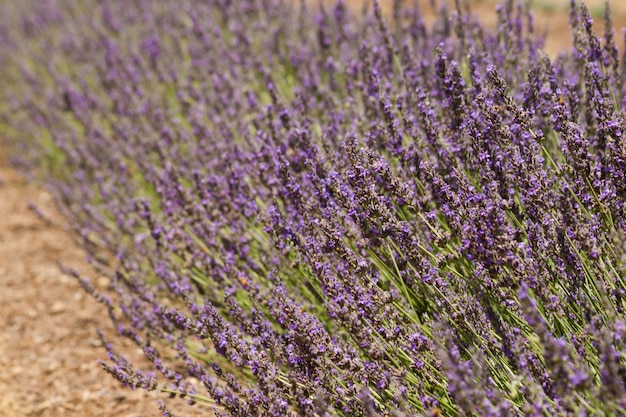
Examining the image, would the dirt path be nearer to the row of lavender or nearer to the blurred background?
the row of lavender

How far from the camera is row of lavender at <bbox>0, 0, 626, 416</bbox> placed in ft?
5.90

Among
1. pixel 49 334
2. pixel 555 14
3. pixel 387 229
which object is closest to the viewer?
pixel 387 229

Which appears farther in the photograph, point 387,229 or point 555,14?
point 555,14

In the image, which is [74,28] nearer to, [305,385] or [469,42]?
[469,42]

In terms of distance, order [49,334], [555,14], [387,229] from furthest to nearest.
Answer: [555,14] < [49,334] < [387,229]

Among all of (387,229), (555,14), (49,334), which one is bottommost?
(49,334)

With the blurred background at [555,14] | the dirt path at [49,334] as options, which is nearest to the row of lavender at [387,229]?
the dirt path at [49,334]

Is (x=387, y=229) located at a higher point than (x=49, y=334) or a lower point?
higher

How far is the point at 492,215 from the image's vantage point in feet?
5.70

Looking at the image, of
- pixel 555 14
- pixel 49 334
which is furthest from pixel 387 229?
pixel 555 14

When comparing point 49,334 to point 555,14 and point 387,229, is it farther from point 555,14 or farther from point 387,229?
point 555,14

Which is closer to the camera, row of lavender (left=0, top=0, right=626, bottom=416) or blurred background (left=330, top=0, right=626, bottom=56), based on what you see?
row of lavender (left=0, top=0, right=626, bottom=416)

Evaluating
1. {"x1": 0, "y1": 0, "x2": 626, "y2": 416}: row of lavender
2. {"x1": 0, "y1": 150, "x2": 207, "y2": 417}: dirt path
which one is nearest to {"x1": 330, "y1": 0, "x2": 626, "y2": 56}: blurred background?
{"x1": 0, "y1": 0, "x2": 626, "y2": 416}: row of lavender

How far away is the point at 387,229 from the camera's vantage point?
1.99m
